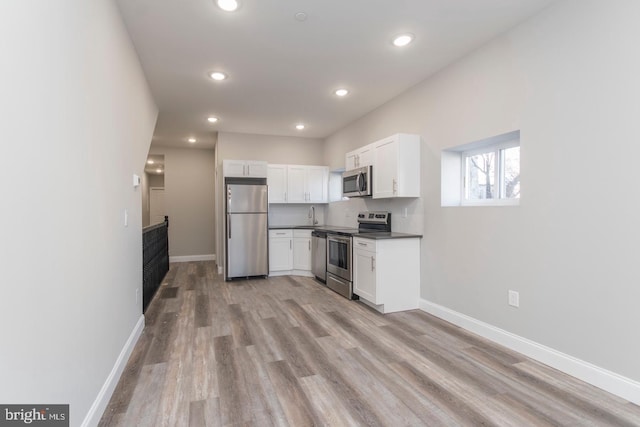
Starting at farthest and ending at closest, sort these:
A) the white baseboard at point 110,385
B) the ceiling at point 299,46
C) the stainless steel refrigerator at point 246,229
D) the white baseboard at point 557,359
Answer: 1. the stainless steel refrigerator at point 246,229
2. the ceiling at point 299,46
3. the white baseboard at point 557,359
4. the white baseboard at point 110,385

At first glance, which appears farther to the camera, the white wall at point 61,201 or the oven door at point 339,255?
the oven door at point 339,255

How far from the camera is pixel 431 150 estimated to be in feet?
12.0

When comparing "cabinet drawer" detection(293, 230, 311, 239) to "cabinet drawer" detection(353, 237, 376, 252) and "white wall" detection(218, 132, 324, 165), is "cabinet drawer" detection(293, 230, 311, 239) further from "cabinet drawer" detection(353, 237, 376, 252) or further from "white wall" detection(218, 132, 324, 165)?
"cabinet drawer" detection(353, 237, 376, 252)

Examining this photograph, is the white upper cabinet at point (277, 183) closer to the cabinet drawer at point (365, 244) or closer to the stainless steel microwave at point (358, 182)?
the stainless steel microwave at point (358, 182)

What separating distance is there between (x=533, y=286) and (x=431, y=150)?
5.69ft

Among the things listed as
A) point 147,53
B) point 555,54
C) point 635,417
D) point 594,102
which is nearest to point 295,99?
point 147,53

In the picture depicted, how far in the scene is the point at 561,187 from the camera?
2.38m

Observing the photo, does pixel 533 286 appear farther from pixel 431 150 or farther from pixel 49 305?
pixel 49 305

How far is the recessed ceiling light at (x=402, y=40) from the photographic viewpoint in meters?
2.83

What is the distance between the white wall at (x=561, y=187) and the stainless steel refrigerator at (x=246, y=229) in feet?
10.6

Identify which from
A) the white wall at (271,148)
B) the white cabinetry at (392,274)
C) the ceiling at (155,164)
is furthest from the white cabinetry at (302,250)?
the ceiling at (155,164)

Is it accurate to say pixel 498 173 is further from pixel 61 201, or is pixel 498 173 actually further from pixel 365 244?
pixel 61 201

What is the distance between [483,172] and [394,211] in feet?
4.17

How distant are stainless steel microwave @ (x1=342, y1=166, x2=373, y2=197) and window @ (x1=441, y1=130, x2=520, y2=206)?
1.05m
